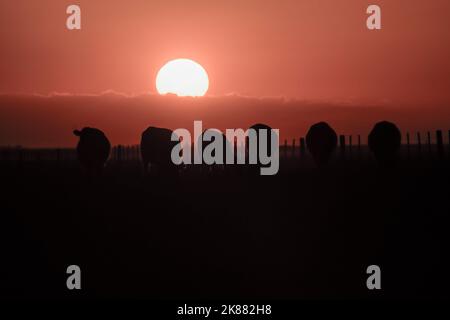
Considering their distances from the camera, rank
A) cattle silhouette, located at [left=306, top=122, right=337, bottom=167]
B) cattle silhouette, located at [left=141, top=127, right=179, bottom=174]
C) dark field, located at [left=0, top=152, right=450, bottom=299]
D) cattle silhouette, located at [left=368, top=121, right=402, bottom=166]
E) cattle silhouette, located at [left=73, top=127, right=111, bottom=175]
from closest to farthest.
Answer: dark field, located at [left=0, top=152, right=450, bottom=299], cattle silhouette, located at [left=73, top=127, right=111, bottom=175], cattle silhouette, located at [left=368, top=121, right=402, bottom=166], cattle silhouette, located at [left=141, top=127, right=179, bottom=174], cattle silhouette, located at [left=306, top=122, right=337, bottom=167]

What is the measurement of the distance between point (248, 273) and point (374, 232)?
3.37 m

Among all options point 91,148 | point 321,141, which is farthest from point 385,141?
point 91,148

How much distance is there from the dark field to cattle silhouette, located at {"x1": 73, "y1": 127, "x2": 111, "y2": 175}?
288 inches

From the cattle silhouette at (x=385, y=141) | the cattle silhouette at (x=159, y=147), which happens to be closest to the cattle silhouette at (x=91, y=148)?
the cattle silhouette at (x=159, y=147)

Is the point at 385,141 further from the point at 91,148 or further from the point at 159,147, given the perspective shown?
the point at 91,148

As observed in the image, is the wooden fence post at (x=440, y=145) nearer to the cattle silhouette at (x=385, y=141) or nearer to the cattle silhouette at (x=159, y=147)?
the cattle silhouette at (x=385, y=141)

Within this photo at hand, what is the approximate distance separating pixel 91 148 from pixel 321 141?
10.4m

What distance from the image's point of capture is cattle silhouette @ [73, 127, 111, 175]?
79.3ft

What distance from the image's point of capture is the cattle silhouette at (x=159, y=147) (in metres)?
26.3

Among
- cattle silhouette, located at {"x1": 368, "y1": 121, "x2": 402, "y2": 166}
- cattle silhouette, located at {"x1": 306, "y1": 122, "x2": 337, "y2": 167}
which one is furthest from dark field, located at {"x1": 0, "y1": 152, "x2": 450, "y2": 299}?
cattle silhouette, located at {"x1": 306, "y1": 122, "x2": 337, "y2": 167}

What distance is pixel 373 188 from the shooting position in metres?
17.2

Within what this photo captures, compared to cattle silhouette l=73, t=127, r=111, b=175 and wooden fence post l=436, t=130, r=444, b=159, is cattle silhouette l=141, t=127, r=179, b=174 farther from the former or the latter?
wooden fence post l=436, t=130, r=444, b=159

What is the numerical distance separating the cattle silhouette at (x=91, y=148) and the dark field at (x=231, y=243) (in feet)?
24.0

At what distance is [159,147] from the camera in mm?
26703
